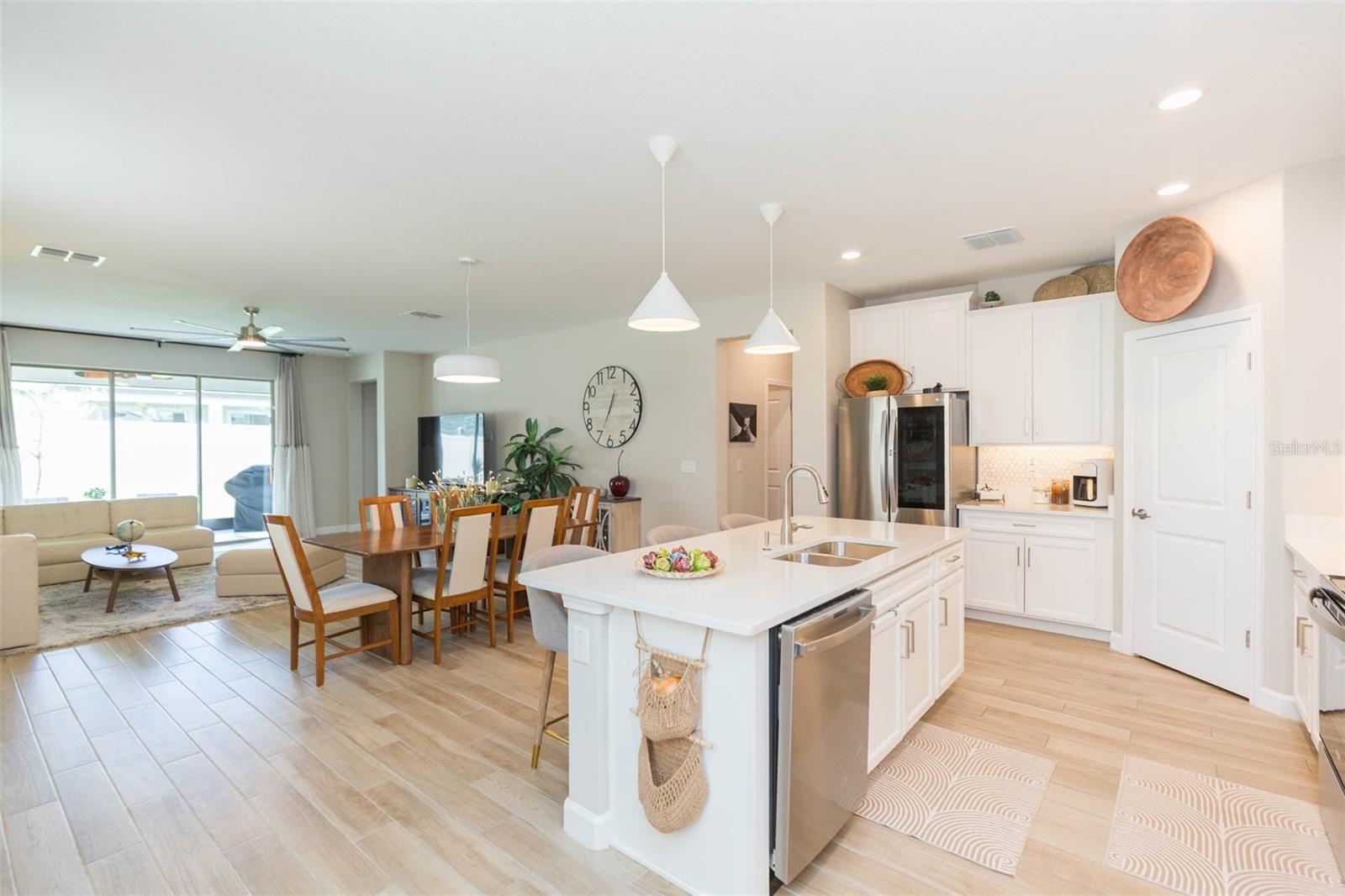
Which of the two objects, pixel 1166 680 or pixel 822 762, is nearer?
pixel 822 762

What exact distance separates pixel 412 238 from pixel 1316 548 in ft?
16.2

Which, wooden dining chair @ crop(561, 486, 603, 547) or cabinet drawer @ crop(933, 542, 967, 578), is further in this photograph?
wooden dining chair @ crop(561, 486, 603, 547)

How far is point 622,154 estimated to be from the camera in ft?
9.21

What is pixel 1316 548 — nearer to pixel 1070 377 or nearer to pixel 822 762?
pixel 1070 377

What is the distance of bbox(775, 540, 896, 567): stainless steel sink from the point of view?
2824 millimetres

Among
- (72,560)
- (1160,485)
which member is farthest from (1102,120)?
(72,560)

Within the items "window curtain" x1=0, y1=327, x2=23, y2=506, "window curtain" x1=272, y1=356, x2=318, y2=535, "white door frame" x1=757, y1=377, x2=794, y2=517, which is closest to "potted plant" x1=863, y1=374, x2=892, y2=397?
"white door frame" x1=757, y1=377, x2=794, y2=517

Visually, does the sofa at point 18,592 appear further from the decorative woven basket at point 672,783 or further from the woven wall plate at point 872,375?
the woven wall plate at point 872,375

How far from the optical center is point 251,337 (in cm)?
558

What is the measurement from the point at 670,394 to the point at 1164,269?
3.77m

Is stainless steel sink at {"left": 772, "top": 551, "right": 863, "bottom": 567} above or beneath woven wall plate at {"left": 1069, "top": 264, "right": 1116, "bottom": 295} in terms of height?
beneath

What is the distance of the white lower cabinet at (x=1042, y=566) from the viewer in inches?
163

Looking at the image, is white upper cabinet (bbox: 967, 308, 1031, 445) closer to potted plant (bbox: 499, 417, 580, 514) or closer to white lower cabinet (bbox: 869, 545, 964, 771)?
white lower cabinet (bbox: 869, 545, 964, 771)

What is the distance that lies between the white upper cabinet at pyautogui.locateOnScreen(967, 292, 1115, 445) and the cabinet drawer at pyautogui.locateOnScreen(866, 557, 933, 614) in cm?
227
